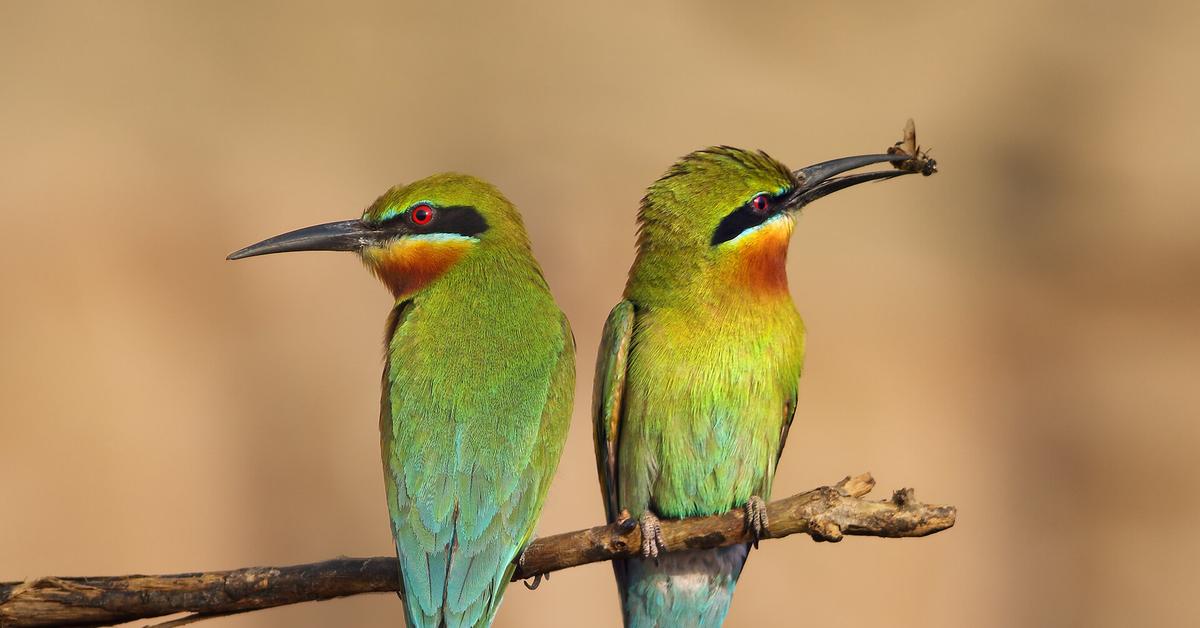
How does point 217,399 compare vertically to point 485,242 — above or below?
below

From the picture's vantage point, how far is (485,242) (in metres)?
2.77

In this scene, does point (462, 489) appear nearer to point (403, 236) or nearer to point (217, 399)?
point (403, 236)

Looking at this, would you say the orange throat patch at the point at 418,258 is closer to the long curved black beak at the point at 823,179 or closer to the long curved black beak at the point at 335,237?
the long curved black beak at the point at 335,237

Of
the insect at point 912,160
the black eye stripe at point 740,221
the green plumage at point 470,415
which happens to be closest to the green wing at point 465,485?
the green plumage at point 470,415

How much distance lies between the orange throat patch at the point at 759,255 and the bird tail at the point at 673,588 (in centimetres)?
66

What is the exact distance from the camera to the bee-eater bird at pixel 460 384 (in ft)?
7.56

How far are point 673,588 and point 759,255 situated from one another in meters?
0.81

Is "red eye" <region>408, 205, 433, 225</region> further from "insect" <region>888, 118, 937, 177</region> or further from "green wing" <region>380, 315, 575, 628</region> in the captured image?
"insect" <region>888, 118, 937, 177</region>

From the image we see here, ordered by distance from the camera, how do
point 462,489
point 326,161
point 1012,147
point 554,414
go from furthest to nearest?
point 1012,147 → point 326,161 → point 554,414 → point 462,489

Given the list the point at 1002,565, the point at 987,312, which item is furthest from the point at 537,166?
the point at 1002,565

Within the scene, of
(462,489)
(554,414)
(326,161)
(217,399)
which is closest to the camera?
(462,489)

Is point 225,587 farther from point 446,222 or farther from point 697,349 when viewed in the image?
point 697,349

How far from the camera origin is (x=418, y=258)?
8.96ft

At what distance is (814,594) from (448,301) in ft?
13.9
